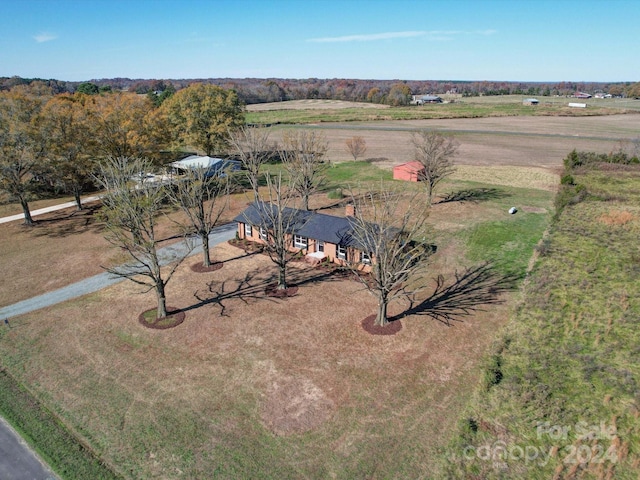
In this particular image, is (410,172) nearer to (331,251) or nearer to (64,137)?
(331,251)

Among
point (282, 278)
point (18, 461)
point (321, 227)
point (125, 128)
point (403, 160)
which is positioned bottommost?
point (18, 461)

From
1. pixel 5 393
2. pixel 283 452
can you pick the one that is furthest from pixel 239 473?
pixel 5 393

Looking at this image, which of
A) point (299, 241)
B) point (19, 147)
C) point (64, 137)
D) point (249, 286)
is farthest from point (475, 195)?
point (19, 147)

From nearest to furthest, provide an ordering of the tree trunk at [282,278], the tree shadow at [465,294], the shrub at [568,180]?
the tree shadow at [465,294]
the tree trunk at [282,278]
the shrub at [568,180]

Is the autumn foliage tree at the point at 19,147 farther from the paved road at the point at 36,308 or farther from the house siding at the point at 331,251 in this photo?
the house siding at the point at 331,251

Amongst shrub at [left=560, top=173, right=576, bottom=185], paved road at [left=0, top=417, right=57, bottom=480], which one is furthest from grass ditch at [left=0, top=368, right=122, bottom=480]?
shrub at [left=560, top=173, right=576, bottom=185]

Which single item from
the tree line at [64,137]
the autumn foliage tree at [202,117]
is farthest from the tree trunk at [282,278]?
the autumn foliage tree at [202,117]
